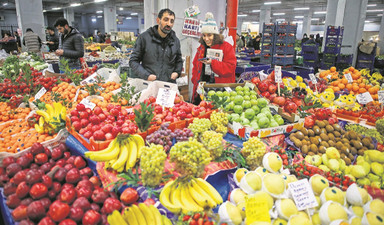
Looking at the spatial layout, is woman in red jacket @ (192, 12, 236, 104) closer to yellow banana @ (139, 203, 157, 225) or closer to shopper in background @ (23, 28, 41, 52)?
yellow banana @ (139, 203, 157, 225)

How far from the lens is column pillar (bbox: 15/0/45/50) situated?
1288cm

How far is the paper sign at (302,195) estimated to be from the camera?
145cm

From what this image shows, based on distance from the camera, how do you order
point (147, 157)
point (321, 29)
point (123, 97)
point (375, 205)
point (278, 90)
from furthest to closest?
point (321, 29), point (278, 90), point (123, 97), point (147, 157), point (375, 205)

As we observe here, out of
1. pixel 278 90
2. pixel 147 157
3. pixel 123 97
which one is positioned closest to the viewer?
pixel 147 157

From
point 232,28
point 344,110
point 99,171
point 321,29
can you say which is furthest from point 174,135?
point 321,29

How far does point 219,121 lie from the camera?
2330 mm

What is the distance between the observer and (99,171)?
5.79 ft

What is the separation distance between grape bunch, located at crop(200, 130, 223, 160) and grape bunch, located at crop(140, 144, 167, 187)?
17.2 inches

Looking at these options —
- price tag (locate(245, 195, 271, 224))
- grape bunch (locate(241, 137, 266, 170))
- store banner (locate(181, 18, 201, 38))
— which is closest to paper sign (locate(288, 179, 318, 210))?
price tag (locate(245, 195, 271, 224))

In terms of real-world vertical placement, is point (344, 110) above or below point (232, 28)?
below

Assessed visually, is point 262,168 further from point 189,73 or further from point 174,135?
point 189,73

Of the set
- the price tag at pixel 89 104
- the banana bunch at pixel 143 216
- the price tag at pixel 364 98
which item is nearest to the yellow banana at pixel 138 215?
the banana bunch at pixel 143 216

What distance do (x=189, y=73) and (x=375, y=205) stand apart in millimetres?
5283

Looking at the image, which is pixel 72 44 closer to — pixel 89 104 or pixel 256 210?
pixel 89 104
